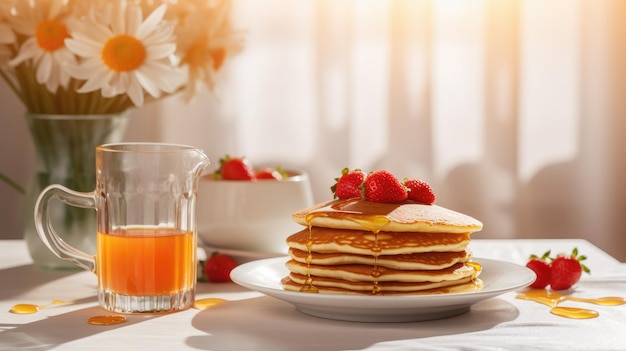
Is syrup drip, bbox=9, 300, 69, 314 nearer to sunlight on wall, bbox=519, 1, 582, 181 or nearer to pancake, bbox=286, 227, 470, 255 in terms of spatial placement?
pancake, bbox=286, 227, 470, 255

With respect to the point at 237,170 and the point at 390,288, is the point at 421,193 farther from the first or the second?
the point at 237,170

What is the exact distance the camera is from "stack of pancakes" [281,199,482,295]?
1083 mm

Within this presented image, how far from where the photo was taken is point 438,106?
2.79 metres

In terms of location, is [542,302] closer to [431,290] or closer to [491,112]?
[431,290]

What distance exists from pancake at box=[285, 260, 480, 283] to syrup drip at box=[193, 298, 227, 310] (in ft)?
0.49

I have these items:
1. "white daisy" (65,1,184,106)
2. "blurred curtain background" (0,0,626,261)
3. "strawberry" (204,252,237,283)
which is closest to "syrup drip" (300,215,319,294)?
"strawberry" (204,252,237,283)

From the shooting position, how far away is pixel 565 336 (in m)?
1.02

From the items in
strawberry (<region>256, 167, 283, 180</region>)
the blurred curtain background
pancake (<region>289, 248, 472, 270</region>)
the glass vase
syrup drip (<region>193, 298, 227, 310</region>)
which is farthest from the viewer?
the blurred curtain background

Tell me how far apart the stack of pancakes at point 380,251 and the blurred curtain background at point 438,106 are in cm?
167

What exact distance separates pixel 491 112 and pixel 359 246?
5.91ft

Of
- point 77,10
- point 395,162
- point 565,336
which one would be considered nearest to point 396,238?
point 565,336

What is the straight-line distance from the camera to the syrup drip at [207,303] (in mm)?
1190

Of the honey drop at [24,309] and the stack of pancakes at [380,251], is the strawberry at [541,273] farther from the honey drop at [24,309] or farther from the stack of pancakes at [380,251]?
the honey drop at [24,309]

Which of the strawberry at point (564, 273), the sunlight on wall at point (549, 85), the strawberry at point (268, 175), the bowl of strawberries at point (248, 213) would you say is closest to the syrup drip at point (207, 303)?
the bowl of strawberries at point (248, 213)
